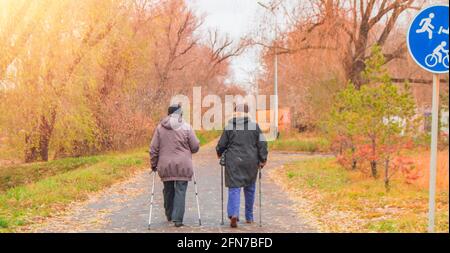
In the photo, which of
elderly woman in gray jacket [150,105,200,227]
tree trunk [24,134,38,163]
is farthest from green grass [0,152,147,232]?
tree trunk [24,134,38,163]

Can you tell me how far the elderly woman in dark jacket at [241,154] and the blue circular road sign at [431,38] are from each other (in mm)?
3063

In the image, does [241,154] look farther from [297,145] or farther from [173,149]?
[297,145]

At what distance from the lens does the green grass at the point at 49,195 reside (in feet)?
33.8

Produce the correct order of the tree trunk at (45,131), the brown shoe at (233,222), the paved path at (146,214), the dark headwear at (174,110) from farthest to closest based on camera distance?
the tree trunk at (45,131) < the dark headwear at (174,110) < the paved path at (146,214) < the brown shoe at (233,222)

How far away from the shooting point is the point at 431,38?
7031 mm

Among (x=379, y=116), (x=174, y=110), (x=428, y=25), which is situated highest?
(x=428, y=25)

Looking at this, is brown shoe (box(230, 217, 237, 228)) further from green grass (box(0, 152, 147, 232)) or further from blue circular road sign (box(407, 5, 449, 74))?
blue circular road sign (box(407, 5, 449, 74))

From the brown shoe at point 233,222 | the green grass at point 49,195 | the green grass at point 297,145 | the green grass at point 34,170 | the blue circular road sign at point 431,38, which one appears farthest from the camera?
the green grass at point 297,145

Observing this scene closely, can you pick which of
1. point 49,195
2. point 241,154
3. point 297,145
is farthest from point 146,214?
point 297,145

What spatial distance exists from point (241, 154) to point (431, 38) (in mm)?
3485

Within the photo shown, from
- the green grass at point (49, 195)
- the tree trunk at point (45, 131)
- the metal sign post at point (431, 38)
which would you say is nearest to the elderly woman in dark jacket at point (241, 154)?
the metal sign post at point (431, 38)

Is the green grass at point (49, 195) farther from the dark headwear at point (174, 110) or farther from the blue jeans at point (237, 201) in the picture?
the blue jeans at point (237, 201)

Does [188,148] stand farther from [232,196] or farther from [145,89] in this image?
[145,89]

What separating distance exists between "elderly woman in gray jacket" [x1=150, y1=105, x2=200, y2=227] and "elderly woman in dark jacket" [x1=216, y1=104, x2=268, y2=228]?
555 mm
